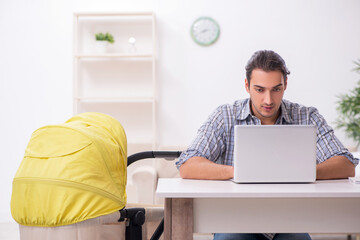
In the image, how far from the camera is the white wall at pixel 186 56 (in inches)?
175

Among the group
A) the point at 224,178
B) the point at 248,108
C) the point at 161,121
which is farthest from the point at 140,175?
the point at 224,178

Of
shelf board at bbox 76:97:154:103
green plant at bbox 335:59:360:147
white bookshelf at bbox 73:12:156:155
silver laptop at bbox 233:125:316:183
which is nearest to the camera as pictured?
silver laptop at bbox 233:125:316:183

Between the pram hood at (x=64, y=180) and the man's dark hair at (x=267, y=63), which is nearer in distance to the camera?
the pram hood at (x=64, y=180)

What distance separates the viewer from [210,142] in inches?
77.8

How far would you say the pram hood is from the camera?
152cm

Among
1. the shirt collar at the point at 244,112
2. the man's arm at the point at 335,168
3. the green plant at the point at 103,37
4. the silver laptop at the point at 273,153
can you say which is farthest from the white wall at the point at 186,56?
the silver laptop at the point at 273,153

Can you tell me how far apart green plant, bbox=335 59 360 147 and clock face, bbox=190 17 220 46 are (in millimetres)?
1363

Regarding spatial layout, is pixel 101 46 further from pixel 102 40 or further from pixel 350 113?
pixel 350 113

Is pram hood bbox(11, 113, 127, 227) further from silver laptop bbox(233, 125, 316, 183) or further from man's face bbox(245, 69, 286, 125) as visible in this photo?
man's face bbox(245, 69, 286, 125)

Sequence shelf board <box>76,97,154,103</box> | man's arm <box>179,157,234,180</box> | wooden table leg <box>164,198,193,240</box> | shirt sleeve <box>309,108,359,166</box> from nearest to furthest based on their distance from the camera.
A: wooden table leg <box>164,198,193,240</box>, man's arm <box>179,157,234,180</box>, shirt sleeve <box>309,108,359,166</box>, shelf board <box>76,97,154,103</box>

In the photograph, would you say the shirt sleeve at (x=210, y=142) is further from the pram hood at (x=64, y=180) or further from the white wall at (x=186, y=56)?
the white wall at (x=186, y=56)

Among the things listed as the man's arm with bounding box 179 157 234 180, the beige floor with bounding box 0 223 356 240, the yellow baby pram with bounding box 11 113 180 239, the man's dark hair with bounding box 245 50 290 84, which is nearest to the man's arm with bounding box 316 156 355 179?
the man's arm with bounding box 179 157 234 180

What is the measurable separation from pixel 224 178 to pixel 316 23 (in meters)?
3.27

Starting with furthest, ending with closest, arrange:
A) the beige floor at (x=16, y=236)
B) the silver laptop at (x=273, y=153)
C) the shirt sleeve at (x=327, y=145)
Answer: the beige floor at (x=16, y=236), the shirt sleeve at (x=327, y=145), the silver laptop at (x=273, y=153)
